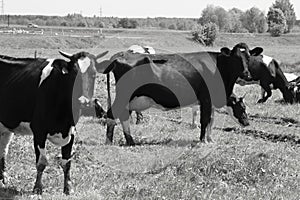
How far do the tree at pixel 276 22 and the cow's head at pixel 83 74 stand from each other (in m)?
88.3

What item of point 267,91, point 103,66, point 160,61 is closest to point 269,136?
point 160,61

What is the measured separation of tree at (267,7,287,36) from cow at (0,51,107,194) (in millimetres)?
88037

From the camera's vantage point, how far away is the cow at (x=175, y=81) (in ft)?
38.6

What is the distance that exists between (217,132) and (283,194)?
206 inches

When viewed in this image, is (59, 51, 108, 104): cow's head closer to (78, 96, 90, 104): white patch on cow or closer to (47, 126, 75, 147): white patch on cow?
(78, 96, 90, 104): white patch on cow

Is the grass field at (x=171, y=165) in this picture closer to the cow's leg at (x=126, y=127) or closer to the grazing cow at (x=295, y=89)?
the cow's leg at (x=126, y=127)

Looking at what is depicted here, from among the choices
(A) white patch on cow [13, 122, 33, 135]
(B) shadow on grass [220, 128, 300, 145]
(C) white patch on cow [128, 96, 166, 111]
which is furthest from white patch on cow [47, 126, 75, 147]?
(B) shadow on grass [220, 128, 300, 145]

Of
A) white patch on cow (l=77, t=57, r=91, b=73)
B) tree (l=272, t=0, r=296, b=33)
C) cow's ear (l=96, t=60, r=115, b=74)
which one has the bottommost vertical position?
cow's ear (l=96, t=60, r=115, b=74)

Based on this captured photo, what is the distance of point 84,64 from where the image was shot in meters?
7.62

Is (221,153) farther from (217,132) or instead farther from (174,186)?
(217,132)

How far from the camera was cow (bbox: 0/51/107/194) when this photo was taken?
7.62 metres

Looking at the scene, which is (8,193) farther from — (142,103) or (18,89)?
(142,103)

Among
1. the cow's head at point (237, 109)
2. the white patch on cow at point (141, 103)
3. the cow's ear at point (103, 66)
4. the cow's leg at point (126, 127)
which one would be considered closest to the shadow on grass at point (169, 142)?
the cow's leg at point (126, 127)

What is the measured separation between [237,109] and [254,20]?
110765 mm
